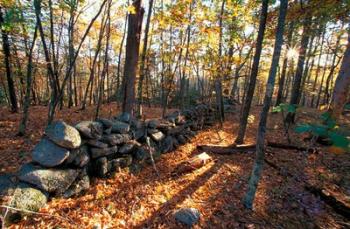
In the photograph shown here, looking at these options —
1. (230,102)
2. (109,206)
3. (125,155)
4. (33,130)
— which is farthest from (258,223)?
(230,102)

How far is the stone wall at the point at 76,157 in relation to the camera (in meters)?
3.14

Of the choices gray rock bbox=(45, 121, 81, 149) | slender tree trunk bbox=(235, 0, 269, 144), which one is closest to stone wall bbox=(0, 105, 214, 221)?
gray rock bbox=(45, 121, 81, 149)

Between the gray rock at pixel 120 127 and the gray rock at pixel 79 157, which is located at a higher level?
the gray rock at pixel 120 127

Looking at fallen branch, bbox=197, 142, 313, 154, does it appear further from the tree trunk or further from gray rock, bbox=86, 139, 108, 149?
gray rock, bbox=86, 139, 108, 149

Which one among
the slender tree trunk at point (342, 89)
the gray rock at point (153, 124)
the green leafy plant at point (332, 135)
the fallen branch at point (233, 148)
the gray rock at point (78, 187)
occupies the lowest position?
the gray rock at point (78, 187)

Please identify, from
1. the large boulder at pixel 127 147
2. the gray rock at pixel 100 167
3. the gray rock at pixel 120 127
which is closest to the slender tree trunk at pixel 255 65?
the large boulder at pixel 127 147

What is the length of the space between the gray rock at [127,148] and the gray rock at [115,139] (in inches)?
4.8

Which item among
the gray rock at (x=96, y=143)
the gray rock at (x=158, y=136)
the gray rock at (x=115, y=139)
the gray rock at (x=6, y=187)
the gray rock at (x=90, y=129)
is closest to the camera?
the gray rock at (x=6, y=187)

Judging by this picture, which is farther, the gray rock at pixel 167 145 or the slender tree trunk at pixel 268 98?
the gray rock at pixel 167 145

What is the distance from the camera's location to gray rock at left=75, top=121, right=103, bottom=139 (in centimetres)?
407

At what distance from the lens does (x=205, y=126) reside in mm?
9922

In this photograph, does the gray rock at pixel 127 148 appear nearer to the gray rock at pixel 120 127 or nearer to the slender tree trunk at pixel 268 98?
the gray rock at pixel 120 127

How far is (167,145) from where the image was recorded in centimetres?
648

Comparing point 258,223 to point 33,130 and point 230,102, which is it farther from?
point 230,102
